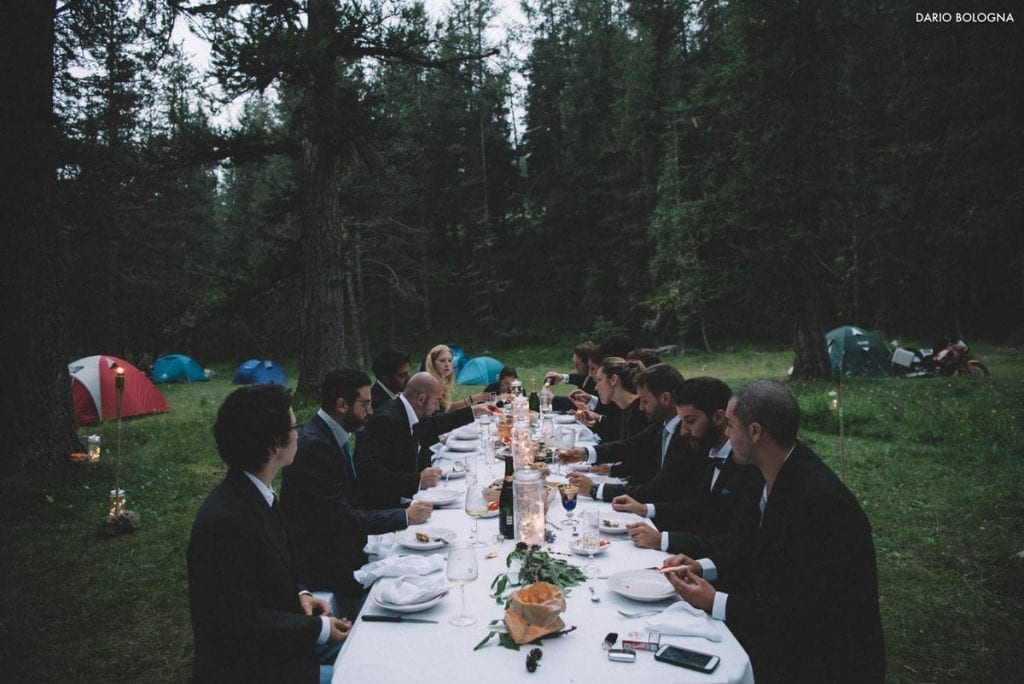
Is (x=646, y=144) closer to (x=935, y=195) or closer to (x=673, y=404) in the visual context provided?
(x=935, y=195)

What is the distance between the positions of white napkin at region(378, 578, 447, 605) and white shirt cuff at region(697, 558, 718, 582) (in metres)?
1.26

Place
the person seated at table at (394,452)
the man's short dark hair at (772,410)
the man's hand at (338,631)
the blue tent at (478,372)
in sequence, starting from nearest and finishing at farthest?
1. the man's hand at (338,631)
2. the man's short dark hair at (772,410)
3. the person seated at table at (394,452)
4. the blue tent at (478,372)

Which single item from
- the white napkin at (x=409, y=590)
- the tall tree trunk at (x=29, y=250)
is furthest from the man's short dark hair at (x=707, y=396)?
the tall tree trunk at (x=29, y=250)

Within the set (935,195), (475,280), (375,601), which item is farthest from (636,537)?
(475,280)

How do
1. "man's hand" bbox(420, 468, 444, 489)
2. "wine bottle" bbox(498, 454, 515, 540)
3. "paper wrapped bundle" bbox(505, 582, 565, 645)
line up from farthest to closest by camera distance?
"man's hand" bbox(420, 468, 444, 489)
"wine bottle" bbox(498, 454, 515, 540)
"paper wrapped bundle" bbox(505, 582, 565, 645)

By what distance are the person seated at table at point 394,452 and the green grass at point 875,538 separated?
1.75 m

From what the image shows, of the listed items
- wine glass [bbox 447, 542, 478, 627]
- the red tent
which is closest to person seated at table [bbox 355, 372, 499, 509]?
wine glass [bbox 447, 542, 478, 627]

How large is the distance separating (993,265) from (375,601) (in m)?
27.1

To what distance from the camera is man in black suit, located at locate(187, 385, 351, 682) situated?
2242 mm

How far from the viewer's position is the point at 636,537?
3043mm

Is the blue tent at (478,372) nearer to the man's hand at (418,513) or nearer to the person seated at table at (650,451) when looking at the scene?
the person seated at table at (650,451)

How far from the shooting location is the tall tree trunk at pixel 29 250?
7.71 meters

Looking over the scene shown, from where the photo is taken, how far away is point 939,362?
15141 millimetres

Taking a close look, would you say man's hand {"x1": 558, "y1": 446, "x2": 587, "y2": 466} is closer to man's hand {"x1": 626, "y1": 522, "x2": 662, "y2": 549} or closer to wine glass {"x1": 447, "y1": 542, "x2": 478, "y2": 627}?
man's hand {"x1": 626, "y1": 522, "x2": 662, "y2": 549}
